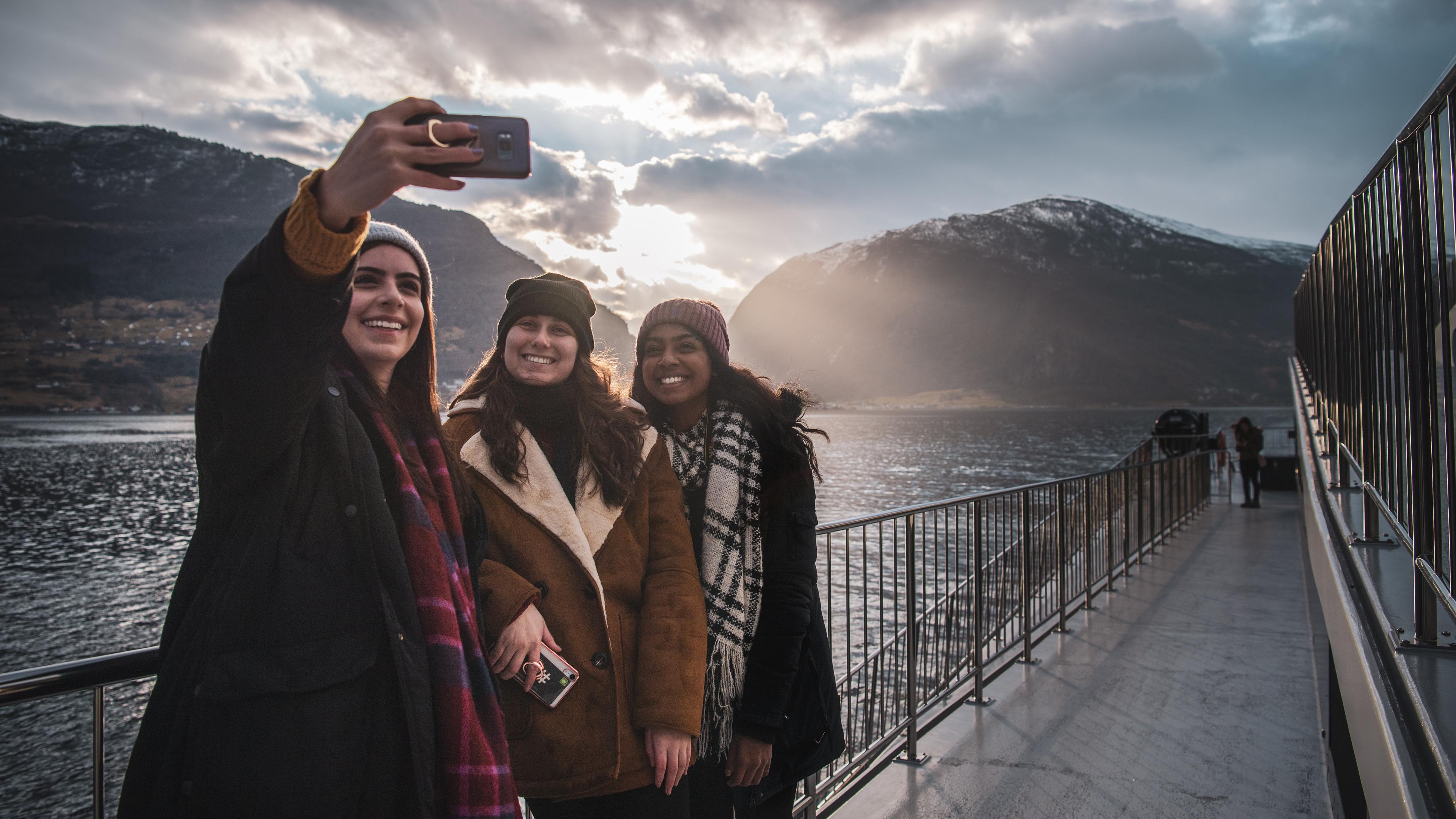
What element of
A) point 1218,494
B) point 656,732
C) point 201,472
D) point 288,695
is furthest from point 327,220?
point 1218,494

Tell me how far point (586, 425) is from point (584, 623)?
1.51 ft

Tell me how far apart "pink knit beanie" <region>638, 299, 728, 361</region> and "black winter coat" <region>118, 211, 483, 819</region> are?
1.17 meters

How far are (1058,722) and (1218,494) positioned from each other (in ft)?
47.4

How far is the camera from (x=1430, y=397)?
2166 millimetres

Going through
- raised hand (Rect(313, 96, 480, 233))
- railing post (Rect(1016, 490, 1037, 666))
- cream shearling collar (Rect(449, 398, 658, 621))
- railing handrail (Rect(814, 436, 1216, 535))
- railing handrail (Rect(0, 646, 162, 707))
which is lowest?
railing post (Rect(1016, 490, 1037, 666))

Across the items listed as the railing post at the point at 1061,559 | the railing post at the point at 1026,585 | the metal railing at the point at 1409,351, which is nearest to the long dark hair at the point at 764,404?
the metal railing at the point at 1409,351

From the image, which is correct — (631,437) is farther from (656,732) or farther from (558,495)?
(656,732)

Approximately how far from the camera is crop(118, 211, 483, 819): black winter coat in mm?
1017

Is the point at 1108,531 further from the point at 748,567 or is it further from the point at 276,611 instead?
the point at 276,611

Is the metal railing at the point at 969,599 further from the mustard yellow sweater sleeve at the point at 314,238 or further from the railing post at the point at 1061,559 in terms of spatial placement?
the mustard yellow sweater sleeve at the point at 314,238

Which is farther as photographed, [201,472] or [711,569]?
[711,569]

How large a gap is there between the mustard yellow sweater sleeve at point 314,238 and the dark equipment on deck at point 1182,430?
17.0m

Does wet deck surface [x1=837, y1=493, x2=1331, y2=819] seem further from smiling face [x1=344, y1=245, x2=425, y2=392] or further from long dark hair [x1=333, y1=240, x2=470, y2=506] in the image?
smiling face [x1=344, y1=245, x2=425, y2=392]

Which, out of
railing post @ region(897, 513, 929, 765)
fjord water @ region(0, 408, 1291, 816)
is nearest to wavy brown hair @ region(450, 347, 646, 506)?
fjord water @ region(0, 408, 1291, 816)
